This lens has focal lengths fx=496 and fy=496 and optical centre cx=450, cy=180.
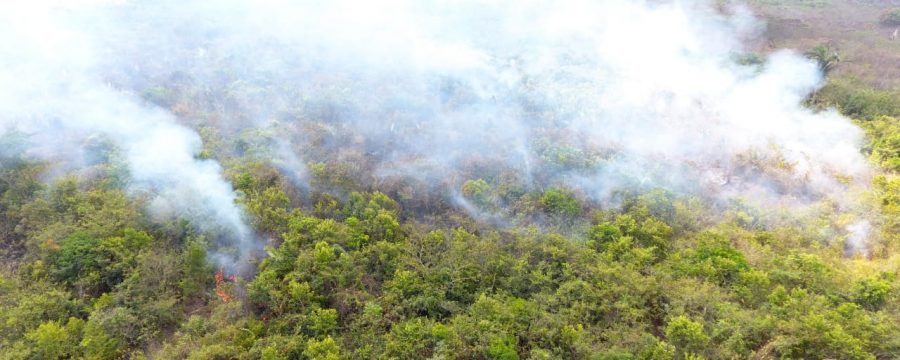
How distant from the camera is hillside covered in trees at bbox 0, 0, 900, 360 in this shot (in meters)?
11.5

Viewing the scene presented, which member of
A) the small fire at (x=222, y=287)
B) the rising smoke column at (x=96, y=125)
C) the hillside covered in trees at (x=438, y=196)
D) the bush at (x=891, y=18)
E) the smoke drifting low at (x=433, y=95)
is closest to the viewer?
the hillside covered in trees at (x=438, y=196)

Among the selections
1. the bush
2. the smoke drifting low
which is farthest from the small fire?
the bush

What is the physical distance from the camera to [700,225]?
15.5m

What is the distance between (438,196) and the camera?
663 inches

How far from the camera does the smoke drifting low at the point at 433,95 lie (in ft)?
58.9

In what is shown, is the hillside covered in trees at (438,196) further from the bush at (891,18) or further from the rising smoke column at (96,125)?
the bush at (891,18)

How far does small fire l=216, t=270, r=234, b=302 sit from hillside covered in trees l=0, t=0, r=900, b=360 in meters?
0.12

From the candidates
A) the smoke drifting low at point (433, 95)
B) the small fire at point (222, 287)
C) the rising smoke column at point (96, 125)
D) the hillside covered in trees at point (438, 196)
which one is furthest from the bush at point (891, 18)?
the small fire at point (222, 287)

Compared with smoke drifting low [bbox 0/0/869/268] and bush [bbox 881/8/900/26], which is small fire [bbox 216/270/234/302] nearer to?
smoke drifting low [bbox 0/0/869/268]

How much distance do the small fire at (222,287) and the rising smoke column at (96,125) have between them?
29cm

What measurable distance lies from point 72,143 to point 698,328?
67.7 feet

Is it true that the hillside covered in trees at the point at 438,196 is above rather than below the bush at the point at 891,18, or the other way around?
below

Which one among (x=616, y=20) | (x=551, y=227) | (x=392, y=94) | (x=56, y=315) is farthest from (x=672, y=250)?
(x=616, y=20)

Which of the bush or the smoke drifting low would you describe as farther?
the bush
